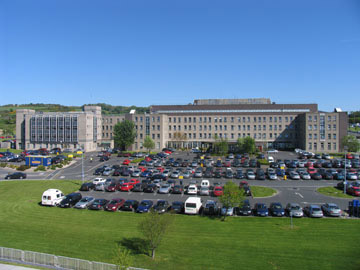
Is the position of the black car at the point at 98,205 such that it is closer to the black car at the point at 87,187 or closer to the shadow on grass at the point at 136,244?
the black car at the point at 87,187

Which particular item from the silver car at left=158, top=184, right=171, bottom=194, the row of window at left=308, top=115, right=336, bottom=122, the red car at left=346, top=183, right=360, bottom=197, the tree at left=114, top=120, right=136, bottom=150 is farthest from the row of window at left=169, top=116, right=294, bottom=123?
the silver car at left=158, top=184, right=171, bottom=194

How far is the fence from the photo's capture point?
54.8 feet

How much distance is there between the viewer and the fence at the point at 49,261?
16705mm

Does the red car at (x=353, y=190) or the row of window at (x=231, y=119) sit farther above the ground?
the row of window at (x=231, y=119)

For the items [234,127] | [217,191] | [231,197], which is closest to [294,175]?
[217,191]

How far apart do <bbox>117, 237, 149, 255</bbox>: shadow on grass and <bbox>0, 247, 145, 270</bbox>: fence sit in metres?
4.95

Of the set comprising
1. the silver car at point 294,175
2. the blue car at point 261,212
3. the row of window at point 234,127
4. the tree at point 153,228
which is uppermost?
the row of window at point 234,127

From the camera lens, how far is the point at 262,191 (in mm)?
39125

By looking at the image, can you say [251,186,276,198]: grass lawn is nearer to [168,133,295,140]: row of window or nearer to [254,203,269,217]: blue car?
[254,203,269,217]: blue car

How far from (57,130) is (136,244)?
73.1m

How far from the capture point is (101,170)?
52938mm

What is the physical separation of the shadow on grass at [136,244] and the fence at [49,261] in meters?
4.95

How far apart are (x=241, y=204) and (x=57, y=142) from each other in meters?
71.4

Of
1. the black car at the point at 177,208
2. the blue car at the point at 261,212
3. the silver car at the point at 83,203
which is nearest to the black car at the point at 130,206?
the black car at the point at 177,208
